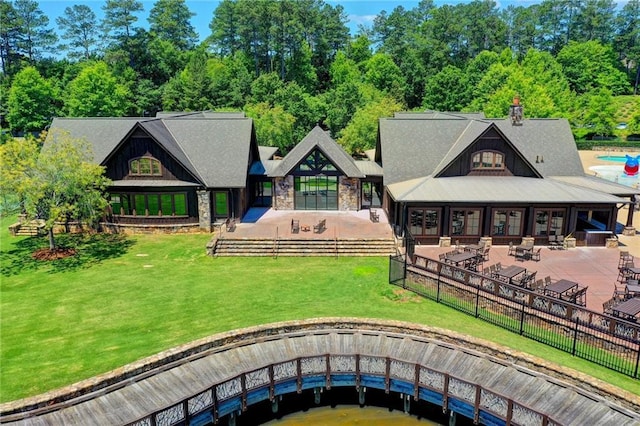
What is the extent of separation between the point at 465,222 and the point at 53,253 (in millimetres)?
23183

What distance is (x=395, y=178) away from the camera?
31.0 metres

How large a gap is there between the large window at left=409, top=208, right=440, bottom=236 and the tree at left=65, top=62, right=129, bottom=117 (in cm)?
5294

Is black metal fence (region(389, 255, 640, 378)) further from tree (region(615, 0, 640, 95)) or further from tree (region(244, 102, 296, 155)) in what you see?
tree (region(615, 0, 640, 95))

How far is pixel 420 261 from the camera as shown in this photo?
79.5ft

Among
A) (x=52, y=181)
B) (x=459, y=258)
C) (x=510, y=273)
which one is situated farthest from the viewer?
(x=52, y=181)

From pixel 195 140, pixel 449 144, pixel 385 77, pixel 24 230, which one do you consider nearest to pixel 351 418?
pixel 449 144

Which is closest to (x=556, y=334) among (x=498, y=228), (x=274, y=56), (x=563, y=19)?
(x=498, y=228)

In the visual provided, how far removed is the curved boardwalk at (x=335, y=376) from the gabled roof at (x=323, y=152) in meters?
16.8

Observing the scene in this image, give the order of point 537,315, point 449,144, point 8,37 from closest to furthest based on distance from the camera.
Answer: point 537,315, point 449,144, point 8,37

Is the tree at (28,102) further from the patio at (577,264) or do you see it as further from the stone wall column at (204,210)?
the patio at (577,264)

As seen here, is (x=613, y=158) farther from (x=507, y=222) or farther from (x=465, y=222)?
(x=465, y=222)

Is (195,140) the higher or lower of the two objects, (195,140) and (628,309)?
the higher

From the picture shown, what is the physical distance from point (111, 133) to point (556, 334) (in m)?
29.6

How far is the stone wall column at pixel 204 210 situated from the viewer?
3002cm
